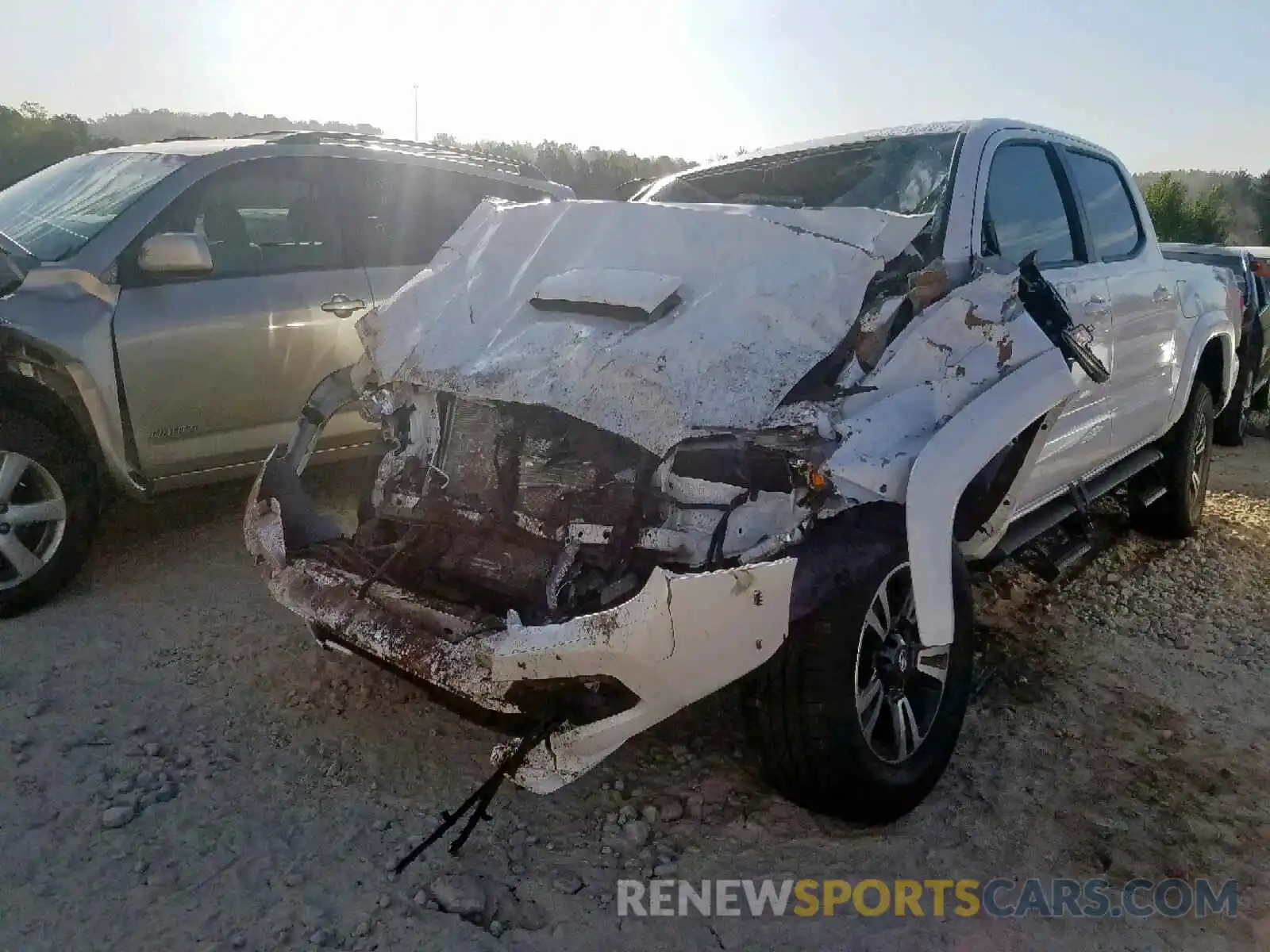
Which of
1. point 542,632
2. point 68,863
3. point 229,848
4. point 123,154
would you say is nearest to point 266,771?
point 229,848

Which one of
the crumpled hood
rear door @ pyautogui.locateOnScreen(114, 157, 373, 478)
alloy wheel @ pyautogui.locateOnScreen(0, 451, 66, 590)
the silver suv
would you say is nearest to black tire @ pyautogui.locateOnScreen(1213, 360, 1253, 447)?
the crumpled hood

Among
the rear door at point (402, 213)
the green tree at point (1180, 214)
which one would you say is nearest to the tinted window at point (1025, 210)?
the rear door at point (402, 213)

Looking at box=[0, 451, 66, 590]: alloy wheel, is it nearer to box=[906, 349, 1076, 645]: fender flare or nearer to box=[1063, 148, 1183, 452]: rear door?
box=[906, 349, 1076, 645]: fender flare

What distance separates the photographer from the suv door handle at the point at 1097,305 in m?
3.83

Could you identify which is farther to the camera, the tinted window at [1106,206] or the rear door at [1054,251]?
the tinted window at [1106,206]

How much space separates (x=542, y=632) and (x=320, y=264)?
3074mm

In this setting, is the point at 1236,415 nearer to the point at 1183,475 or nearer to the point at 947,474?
the point at 1183,475

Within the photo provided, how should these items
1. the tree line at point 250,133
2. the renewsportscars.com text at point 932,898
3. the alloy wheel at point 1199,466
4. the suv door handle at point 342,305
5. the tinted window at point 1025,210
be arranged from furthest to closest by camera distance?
1. the tree line at point 250,133
2. the alloy wheel at point 1199,466
3. the suv door handle at point 342,305
4. the tinted window at point 1025,210
5. the renewsportscars.com text at point 932,898

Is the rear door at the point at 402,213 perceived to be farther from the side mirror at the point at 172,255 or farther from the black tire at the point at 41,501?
the black tire at the point at 41,501

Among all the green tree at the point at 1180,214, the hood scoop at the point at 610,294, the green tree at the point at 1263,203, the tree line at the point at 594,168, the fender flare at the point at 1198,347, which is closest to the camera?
the hood scoop at the point at 610,294

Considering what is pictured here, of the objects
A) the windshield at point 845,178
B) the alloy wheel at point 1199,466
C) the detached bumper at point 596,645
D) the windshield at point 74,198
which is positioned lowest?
the alloy wheel at point 1199,466

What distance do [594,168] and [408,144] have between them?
2539 cm

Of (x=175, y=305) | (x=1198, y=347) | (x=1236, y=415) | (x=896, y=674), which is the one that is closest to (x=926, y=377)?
(x=896, y=674)

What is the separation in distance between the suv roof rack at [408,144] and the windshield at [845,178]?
1640 mm
